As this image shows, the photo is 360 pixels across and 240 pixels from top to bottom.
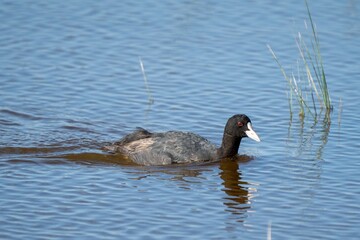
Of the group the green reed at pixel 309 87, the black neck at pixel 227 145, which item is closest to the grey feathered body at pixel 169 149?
the black neck at pixel 227 145

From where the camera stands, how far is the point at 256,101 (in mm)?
14102

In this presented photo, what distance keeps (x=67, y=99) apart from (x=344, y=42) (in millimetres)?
5369

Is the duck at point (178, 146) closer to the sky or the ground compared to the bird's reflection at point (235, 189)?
closer to the sky

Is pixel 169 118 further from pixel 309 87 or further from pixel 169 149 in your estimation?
pixel 309 87

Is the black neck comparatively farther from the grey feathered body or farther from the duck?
the grey feathered body

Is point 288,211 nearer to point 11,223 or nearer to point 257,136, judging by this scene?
point 257,136

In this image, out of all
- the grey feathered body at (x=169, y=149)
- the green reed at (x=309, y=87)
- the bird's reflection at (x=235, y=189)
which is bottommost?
the bird's reflection at (x=235, y=189)

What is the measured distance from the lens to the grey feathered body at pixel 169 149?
479 inches

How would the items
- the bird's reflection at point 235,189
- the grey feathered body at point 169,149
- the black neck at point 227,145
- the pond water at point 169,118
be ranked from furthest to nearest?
the black neck at point 227,145 → the grey feathered body at point 169,149 → the bird's reflection at point 235,189 → the pond water at point 169,118

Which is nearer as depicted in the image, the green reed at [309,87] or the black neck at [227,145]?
the black neck at [227,145]

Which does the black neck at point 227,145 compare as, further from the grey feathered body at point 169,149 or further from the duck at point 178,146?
the grey feathered body at point 169,149

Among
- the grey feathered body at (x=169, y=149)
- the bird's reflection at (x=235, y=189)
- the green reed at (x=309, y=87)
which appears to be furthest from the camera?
the green reed at (x=309, y=87)

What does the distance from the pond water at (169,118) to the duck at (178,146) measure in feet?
0.67

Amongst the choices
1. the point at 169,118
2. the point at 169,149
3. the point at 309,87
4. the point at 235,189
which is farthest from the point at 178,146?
the point at 309,87
